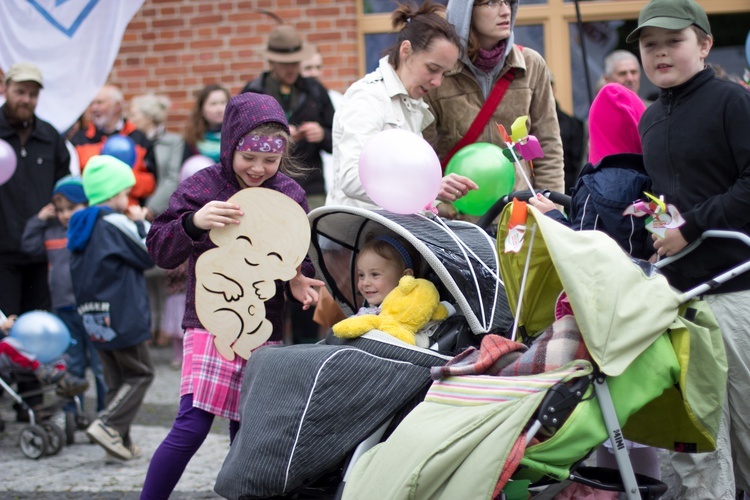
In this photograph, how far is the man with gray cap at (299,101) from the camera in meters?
7.36

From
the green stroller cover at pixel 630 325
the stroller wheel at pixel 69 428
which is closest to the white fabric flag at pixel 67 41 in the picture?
the stroller wheel at pixel 69 428

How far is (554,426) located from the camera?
3.08 meters

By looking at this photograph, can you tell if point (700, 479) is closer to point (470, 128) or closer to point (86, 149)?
point (470, 128)

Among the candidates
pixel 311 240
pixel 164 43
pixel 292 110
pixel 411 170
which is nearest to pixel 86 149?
pixel 164 43

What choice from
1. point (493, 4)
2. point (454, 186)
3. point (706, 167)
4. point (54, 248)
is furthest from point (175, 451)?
point (54, 248)

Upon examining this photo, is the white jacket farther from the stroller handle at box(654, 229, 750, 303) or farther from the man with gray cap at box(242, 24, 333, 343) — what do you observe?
the man with gray cap at box(242, 24, 333, 343)

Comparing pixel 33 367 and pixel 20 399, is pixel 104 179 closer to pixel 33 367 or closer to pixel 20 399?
pixel 33 367

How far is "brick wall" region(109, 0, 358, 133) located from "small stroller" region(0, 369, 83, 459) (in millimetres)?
3552

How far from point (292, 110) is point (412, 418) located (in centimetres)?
446

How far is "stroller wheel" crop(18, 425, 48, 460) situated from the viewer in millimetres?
6102

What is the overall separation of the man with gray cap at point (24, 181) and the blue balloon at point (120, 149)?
29 cm

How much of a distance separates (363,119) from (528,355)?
1.48 meters

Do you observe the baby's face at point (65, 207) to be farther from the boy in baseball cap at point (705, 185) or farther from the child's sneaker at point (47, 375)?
the boy in baseball cap at point (705, 185)

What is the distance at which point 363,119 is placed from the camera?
4406 mm
